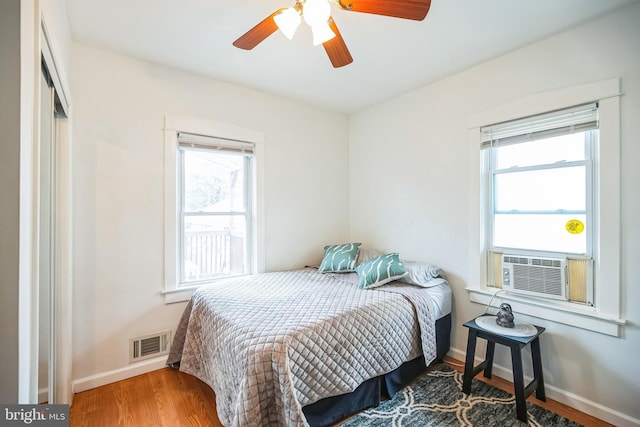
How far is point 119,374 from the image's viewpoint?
228cm

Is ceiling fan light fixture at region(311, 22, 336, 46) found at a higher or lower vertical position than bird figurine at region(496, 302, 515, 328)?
higher

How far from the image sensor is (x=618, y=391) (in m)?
1.81

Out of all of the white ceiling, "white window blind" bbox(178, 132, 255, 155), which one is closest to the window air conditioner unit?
the white ceiling

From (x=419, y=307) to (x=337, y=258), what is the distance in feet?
3.45

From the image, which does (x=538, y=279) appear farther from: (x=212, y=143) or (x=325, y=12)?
(x=212, y=143)

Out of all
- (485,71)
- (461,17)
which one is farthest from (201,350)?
(485,71)

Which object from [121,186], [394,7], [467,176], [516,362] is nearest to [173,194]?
[121,186]

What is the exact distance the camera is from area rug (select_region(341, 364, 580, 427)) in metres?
1.80

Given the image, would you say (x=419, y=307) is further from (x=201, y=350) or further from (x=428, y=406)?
(x=201, y=350)

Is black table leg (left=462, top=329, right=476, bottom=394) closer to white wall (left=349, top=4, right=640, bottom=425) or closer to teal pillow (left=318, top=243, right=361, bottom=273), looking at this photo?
white wall (left=349, top=4, right=640, bottom=425)

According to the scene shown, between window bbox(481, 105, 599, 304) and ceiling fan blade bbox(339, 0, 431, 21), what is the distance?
4.51 feet

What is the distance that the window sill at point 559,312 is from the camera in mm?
1819

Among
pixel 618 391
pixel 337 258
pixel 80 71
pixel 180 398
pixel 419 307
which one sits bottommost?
pixel 180 398

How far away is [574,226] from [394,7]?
74.9 inches
